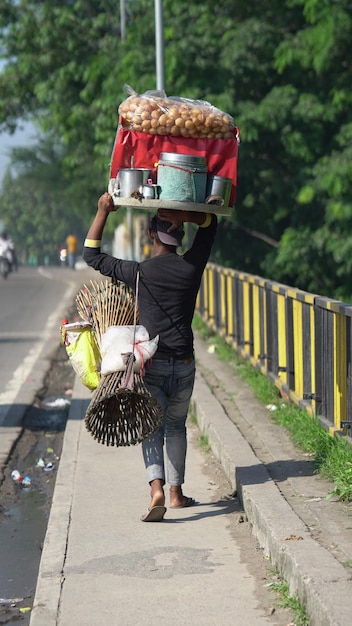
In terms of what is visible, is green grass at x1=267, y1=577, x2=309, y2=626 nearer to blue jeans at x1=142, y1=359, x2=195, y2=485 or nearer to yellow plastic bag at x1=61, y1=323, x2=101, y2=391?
blue jeans at x1=142, y1=359, x2=195, y2=485

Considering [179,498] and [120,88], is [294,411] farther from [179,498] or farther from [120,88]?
[120,88]

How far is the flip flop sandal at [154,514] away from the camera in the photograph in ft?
21.1

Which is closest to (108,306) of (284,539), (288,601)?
(284,539)

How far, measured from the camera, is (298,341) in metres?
9.35

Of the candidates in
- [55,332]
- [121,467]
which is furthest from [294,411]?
[55,332]

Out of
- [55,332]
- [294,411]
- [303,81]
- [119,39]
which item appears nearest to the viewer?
[294,411]

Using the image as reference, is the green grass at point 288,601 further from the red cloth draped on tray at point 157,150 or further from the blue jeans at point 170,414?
the red cloth draped on tray at point 157,150

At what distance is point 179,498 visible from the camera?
6.86 m

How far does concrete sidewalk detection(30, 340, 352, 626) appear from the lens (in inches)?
191

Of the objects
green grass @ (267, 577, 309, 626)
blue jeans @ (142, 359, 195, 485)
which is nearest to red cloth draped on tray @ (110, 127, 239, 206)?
blue jeans @ (142, 359, 195, 485)

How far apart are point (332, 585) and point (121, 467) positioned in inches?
144

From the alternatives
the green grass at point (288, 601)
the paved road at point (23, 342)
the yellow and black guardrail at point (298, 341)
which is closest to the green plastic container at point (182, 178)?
the yellow and black guardrail at point (298, 341)

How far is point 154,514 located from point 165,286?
1256 millimetres

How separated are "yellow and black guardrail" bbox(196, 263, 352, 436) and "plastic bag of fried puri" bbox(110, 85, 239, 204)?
1271mm
